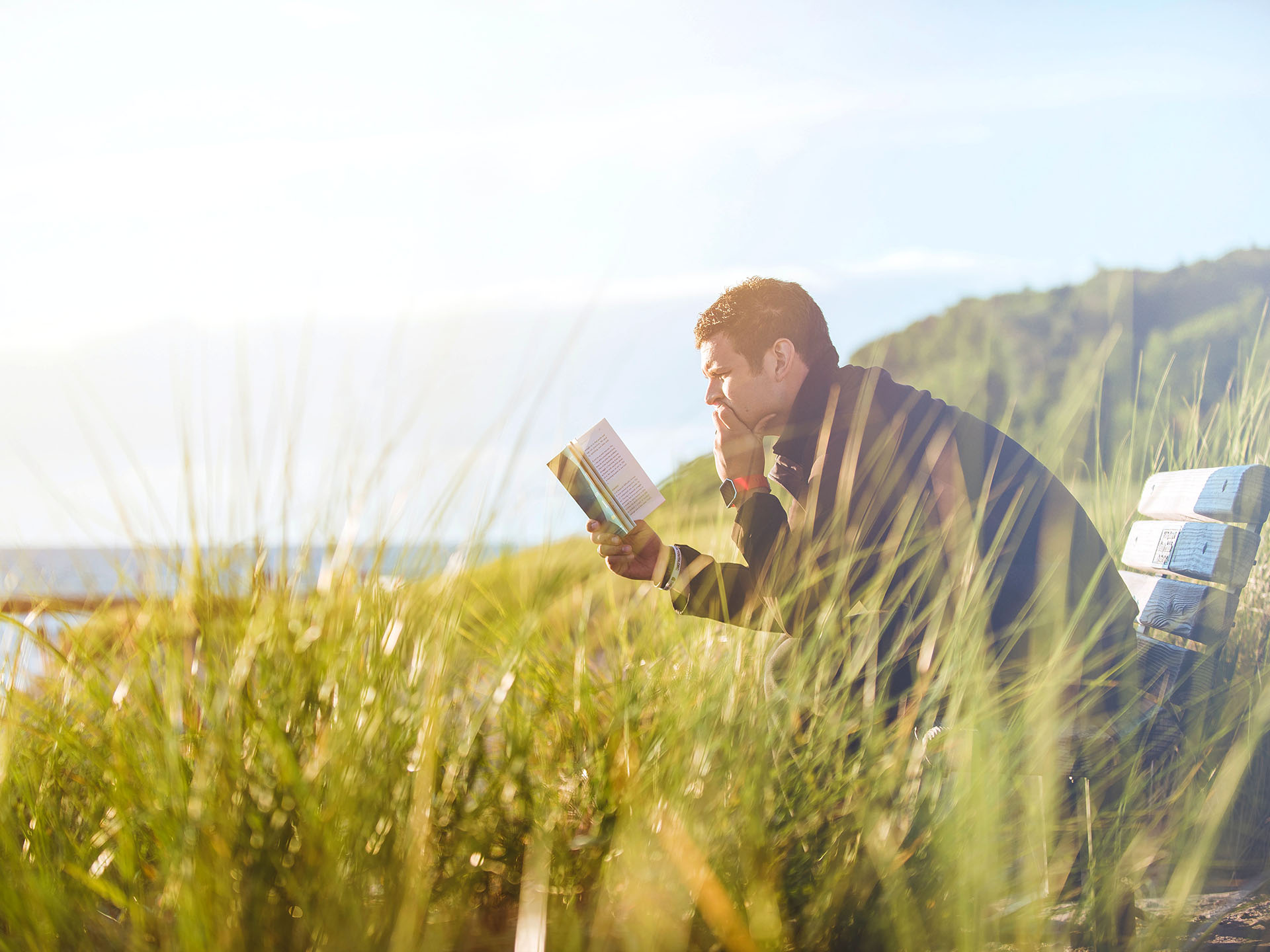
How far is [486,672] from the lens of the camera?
64.0 inches

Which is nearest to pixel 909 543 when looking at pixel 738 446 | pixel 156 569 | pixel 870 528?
pixel 870 528

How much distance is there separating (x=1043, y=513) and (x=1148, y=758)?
0.71 metres

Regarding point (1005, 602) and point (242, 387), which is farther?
point (1005, 602)

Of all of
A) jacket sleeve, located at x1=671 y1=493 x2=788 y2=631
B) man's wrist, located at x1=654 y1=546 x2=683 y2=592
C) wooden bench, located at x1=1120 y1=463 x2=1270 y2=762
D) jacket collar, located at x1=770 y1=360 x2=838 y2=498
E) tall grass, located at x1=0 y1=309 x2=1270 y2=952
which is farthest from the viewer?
jacket collar, located at x1=770 y1=360 x2=838 y2=498

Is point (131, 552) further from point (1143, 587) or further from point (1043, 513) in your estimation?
point (1143, 587)

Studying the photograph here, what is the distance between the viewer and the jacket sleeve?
2.09 m

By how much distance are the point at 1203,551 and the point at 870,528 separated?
1.14m

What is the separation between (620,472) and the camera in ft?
7.57

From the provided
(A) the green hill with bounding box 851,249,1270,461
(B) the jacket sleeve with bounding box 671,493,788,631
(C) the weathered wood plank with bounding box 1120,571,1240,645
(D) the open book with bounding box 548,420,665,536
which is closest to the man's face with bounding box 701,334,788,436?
(B) the jacket sleeve with bounding box 671,493,788,631

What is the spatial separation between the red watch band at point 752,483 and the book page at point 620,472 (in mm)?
461

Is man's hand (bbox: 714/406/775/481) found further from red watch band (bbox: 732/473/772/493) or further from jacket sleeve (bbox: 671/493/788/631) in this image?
jacket sleeve (bbox: 671/493/788/631)

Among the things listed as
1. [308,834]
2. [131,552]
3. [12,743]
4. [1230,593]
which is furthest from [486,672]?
[1230,593]

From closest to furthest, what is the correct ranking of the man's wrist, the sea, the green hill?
the sea → the man's wrist → the green hill

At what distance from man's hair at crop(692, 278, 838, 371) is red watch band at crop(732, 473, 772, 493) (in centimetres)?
35
